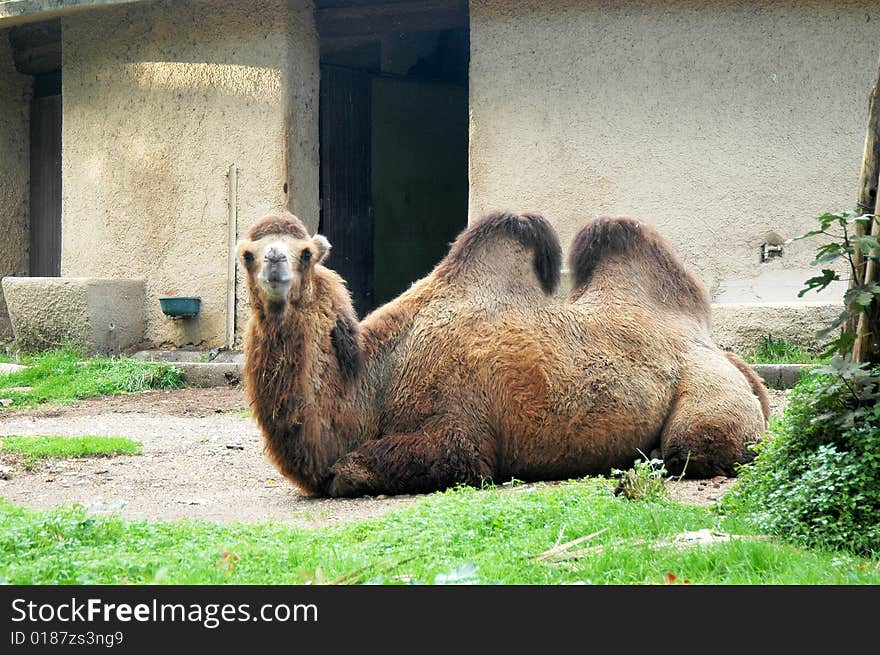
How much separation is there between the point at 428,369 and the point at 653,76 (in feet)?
19.3

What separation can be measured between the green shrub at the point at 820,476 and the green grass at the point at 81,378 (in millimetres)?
7507

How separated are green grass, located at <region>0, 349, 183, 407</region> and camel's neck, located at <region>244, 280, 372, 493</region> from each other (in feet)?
17.6

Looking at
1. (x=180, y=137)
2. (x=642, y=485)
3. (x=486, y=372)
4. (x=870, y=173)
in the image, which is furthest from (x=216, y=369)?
(x=870, y=173)

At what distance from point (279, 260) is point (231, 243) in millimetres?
7194

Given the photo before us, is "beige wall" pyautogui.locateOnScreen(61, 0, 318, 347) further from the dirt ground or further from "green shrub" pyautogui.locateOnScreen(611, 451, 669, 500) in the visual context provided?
"green shrub" pyautogui.locateOnScreen(611, 451, 669, 500)

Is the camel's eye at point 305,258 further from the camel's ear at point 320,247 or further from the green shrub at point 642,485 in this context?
the green shrub at point 642,485

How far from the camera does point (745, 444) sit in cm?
616

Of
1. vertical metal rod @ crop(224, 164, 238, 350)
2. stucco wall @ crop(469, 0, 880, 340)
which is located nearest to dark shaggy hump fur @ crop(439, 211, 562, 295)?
stucco wall @ crop(469, 0, 880, 340)

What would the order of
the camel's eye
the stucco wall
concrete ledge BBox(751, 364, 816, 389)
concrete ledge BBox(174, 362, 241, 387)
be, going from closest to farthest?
the camel's eye → concrete ledge BBox(751, 364, 816, 389) → the stucco wall → concrete ledge BBox(174, 362, 241, 387)

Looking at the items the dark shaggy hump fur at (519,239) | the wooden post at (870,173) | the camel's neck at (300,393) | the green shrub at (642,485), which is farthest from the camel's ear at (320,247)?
the wooden post at (870,173)

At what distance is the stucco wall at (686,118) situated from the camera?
1045 centimetres

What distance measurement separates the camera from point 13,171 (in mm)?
16125

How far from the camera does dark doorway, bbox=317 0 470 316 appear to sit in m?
13.8

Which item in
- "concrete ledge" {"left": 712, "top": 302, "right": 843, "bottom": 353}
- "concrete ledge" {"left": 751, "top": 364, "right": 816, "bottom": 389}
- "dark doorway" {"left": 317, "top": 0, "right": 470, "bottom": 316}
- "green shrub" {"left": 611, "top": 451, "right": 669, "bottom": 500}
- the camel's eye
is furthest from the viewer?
"dark doorway" {"left": 317, "top": 0, "right": 470, "bottom": 316}
